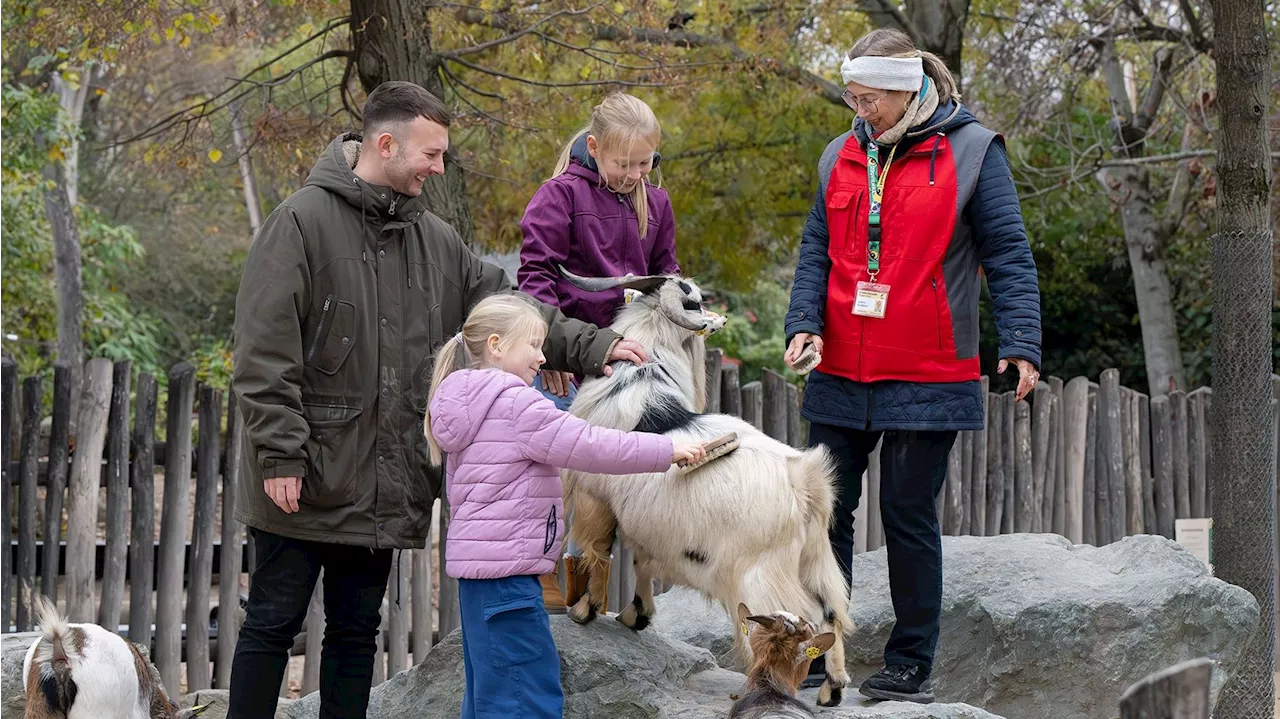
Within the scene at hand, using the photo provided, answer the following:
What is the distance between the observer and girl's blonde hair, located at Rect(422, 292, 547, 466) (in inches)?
152

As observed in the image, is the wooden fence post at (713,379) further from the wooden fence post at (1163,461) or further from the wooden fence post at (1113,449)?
the wooden fence post at (1163,461)

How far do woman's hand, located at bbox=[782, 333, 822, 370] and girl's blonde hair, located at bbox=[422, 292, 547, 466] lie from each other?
2.84 ft

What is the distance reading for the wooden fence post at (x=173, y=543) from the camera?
591 cm

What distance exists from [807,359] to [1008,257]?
728mm

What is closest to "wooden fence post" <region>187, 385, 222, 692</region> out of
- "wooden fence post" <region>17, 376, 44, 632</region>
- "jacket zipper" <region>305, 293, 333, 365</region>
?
"wooden fence post" <region>17, 376, 44, 632</region>

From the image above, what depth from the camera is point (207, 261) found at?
25844 mm

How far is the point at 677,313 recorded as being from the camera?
14.1ft

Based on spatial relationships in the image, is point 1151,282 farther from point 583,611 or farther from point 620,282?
point 583,611

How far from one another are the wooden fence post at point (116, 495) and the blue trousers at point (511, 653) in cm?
268

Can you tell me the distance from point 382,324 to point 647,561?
1170mm

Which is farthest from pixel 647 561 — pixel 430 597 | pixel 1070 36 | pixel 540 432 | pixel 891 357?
pixel 1070 36

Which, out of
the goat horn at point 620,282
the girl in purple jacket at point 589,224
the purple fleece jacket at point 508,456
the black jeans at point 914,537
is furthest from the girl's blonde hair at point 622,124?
the black jeans at point 914,537

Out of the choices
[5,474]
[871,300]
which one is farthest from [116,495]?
[871,300]

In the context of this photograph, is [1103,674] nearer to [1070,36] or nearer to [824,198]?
[824,198]
